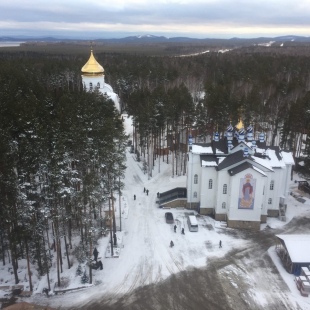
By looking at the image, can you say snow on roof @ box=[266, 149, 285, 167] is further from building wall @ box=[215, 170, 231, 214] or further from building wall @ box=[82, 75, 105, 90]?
building wall @ box=[82, 75, 105, 90]

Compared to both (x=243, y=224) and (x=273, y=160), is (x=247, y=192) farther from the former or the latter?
(x=273, y=160)

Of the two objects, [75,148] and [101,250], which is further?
[101,250]

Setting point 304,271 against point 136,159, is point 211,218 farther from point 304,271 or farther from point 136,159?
point 136,159

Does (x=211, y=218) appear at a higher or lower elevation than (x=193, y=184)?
lower

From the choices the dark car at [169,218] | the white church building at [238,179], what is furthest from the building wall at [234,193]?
the dark car at [169,218]

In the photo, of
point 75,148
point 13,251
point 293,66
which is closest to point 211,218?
point 75,148

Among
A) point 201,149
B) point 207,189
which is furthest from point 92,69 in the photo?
point 207,189

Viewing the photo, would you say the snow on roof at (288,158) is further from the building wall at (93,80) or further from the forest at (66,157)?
the building wall at (93,80)
